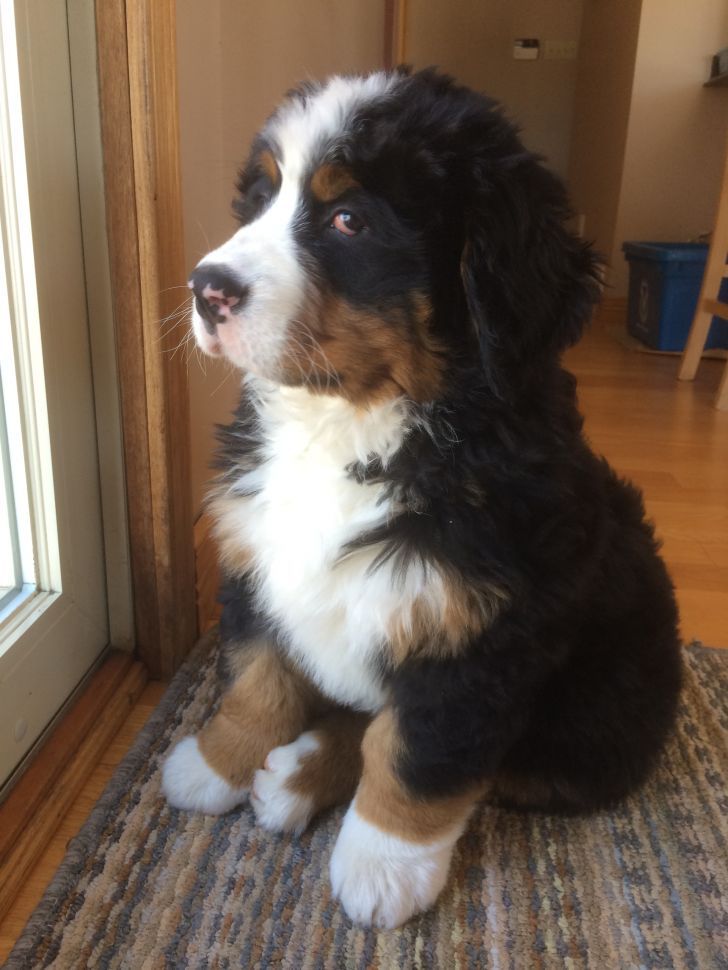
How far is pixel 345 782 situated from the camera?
1236 millimetres

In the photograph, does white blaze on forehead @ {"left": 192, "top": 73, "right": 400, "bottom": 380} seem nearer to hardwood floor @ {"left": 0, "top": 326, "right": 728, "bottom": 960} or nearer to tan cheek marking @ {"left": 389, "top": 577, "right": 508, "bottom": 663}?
tan cheek marking @ {"left": 389, "top": 577, "right": 508, "bottom": 663}

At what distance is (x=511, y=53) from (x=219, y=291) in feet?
24.7

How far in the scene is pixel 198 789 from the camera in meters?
1.22

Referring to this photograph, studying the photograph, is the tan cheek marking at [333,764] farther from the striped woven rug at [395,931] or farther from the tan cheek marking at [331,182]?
the tan cheek marking at [331,182]

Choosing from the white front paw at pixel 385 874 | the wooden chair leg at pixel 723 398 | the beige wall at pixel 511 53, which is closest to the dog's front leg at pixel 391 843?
the white front paw at pixel 385 874

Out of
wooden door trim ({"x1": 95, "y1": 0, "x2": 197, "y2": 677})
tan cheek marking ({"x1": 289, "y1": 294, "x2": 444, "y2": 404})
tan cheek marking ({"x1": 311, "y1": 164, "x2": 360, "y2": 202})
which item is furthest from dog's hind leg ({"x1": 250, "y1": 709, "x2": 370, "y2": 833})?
tan cheek marking ({"x1": 311, "y1": 164, "x2": 360, "y2": 202})

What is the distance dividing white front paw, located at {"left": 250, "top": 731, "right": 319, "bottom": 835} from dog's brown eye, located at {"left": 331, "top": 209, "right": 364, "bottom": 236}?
29.5 inches

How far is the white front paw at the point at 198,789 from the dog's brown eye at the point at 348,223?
81 centimetres

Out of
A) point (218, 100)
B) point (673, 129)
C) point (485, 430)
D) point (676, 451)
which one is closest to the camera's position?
point (485, 430)

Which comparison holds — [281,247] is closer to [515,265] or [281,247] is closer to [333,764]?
[515,265]

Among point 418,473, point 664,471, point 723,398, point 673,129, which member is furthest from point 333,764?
point 673,129

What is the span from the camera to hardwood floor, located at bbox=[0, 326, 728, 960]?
1275 millimetres

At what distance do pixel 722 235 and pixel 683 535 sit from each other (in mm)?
2313

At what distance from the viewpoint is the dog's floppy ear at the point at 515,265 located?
0.92 meters
